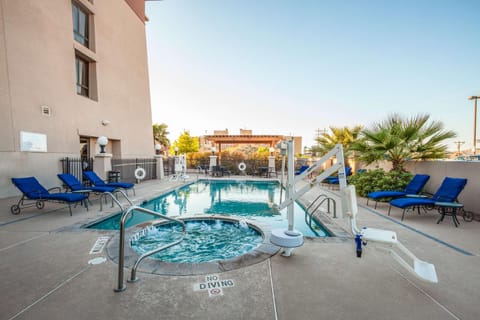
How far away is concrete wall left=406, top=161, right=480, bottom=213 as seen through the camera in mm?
5266

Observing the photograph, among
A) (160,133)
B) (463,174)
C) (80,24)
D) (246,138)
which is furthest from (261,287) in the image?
(160,133)

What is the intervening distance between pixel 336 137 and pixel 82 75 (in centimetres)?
1366

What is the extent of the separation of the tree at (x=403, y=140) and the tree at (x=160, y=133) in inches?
1043

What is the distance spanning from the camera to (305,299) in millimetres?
2178

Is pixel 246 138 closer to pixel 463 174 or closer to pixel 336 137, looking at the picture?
pixel 336 137

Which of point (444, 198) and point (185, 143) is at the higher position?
point (185, 143)

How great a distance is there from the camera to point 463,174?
5.61 m

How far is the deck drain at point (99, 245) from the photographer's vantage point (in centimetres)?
329

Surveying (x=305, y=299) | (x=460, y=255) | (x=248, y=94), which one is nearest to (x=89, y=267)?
(x=305, y=299)

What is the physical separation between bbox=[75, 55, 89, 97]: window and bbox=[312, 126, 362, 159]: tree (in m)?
12.6

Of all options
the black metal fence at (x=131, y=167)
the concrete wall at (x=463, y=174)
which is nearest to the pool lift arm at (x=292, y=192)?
the concrete wall at (x=463, y=174)

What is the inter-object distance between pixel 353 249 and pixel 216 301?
93.5 inches

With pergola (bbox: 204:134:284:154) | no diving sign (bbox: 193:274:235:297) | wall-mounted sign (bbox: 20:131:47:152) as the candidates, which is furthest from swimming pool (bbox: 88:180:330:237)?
pergola (bbox: 204:134:284:154)

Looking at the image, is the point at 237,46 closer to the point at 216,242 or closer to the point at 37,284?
the point at 216,242
